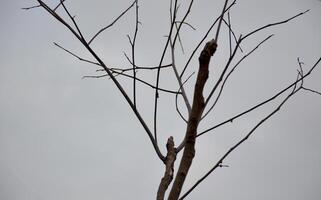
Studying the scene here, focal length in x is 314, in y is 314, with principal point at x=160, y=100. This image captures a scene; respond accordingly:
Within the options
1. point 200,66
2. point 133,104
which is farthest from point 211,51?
point 133,104

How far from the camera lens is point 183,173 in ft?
0.89

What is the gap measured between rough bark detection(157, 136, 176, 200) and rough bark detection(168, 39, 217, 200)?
0.03 meters

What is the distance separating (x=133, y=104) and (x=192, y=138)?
0.30 feet

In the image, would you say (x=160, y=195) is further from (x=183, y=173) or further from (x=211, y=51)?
(x=211, y=51)

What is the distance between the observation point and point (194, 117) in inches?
10.9

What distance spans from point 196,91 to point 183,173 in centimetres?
7

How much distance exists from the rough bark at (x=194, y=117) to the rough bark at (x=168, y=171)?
3cm

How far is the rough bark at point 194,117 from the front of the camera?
264mm

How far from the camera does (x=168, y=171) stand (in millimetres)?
312

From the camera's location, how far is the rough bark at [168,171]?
0.97ft

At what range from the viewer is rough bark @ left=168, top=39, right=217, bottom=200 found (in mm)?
264

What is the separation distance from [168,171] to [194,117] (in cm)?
7

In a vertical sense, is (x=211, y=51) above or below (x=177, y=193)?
above

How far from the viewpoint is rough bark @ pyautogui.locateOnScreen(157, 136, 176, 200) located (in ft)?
0.97
